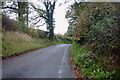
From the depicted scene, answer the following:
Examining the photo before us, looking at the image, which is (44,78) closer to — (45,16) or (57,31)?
(45,16)

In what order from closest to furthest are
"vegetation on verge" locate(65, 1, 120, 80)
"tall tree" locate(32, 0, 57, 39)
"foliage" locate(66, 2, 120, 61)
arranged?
→ "vegetation on verge" locate(65, 1, 120, 80)
"foliage" locate(66, 2, 120, 61)
"tall tree" locate(32, 0, 57, 39)

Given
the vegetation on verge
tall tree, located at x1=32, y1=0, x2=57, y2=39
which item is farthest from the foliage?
tall tree, located at x1=32, y1=0, x2=57, y2=39

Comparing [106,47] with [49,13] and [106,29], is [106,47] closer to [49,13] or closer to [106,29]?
[106,29]

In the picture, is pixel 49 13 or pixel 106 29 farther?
pixel 49 13

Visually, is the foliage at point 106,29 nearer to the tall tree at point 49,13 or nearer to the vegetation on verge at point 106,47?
the vegetation on verge at point 106,47

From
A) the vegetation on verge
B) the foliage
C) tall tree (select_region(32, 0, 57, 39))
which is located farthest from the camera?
tall tree (select_region(32, 0, 57, 39))

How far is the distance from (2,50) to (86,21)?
6.83m

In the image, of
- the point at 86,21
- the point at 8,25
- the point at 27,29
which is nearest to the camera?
the point at 86,21

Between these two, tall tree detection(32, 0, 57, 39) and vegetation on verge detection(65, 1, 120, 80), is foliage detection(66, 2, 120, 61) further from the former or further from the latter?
tall tree detection(32, 0, 57, 39)

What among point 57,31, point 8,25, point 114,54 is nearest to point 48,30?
point 57,31

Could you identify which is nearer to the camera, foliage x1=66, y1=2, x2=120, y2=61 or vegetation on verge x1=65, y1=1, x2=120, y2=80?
vegetation on verge x1=65, y1=1, x2=120, y2=80

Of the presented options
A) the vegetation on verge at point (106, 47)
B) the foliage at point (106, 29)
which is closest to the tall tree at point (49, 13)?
the foliage at point (106, 29)

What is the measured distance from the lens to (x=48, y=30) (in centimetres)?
3341

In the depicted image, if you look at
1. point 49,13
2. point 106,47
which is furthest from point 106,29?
point 49,13
